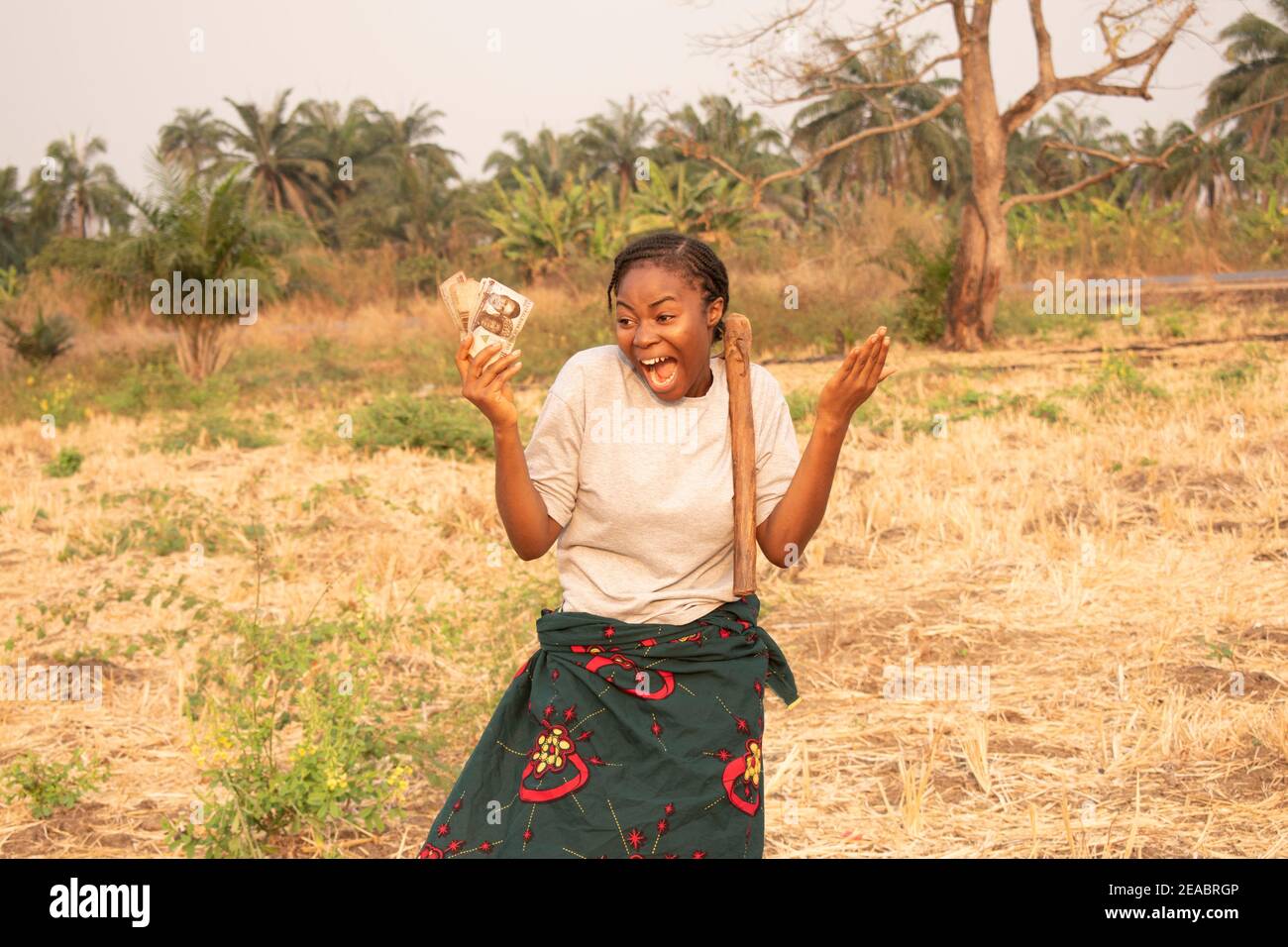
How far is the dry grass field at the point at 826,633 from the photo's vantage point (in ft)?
11.9

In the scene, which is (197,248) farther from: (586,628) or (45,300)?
(586,628)

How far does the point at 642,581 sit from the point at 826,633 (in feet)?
8.84

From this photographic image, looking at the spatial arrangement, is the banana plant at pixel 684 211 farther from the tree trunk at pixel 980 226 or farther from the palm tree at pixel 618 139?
the palm tree at pixel 618 139

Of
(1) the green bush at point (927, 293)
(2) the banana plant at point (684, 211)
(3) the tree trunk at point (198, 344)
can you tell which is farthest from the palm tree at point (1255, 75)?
(3) the tree trunk at point (198, 344)

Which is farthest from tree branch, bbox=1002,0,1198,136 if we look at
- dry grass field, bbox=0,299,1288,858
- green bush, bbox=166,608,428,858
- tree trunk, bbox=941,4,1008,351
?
green bush, bbox=166,608,428,858

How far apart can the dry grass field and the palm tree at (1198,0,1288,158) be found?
3735 centimetres

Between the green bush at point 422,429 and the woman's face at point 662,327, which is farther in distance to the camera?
the green bush at point 422,429

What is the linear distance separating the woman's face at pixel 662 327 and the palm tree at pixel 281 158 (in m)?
41.7

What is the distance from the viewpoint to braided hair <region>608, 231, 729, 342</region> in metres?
2.63

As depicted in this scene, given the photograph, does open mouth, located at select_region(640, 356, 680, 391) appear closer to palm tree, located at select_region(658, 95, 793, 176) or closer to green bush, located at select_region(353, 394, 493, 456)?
green bush, located at select_region(353, 394, 493, 456)

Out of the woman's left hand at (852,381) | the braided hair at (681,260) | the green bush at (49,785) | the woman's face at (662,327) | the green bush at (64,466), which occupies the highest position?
the braided hair at (681,260)

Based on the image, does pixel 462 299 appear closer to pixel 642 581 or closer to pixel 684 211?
pixel 642 581

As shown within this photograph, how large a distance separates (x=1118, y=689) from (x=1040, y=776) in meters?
0.73
